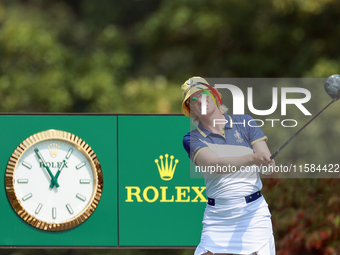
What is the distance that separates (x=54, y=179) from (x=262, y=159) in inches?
65.7

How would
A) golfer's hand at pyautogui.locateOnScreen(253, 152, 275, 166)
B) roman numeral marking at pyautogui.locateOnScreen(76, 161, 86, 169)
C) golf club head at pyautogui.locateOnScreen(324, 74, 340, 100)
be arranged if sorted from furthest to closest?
roman numeral marking at pyautogui.locateOnScreen(76, 161, 86, 169)
golf club head at pyautogui.locateOnScreen(324, 74, 340, 100)
golfer's hand at pyautogui.locateOnScreen(253, 152, 275, 166)

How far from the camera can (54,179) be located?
3.33m

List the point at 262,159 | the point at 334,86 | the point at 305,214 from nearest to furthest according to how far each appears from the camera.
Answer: the point at 262,159, the point at 334,86, the point at 305,214

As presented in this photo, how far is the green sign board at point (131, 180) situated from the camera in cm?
334

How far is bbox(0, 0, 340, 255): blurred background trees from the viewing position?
6.07m

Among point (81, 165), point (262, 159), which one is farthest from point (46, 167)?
point (262, 159)

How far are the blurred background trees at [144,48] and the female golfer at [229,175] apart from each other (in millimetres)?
2702

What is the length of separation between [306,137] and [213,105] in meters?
1.59

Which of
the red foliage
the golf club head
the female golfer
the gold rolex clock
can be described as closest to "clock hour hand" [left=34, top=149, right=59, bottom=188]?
the gold rolex clock

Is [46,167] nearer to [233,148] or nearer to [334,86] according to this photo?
[233,148]

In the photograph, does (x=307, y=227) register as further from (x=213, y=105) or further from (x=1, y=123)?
(x=1, y=123)

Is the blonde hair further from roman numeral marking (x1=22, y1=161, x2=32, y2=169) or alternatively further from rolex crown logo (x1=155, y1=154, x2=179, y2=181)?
roman numeral marking (x1=22, y1=161, x2=32, y2=169)

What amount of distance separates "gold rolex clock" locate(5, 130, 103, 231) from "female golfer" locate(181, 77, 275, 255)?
997mm

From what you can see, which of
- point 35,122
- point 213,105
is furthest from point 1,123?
point 213,105
